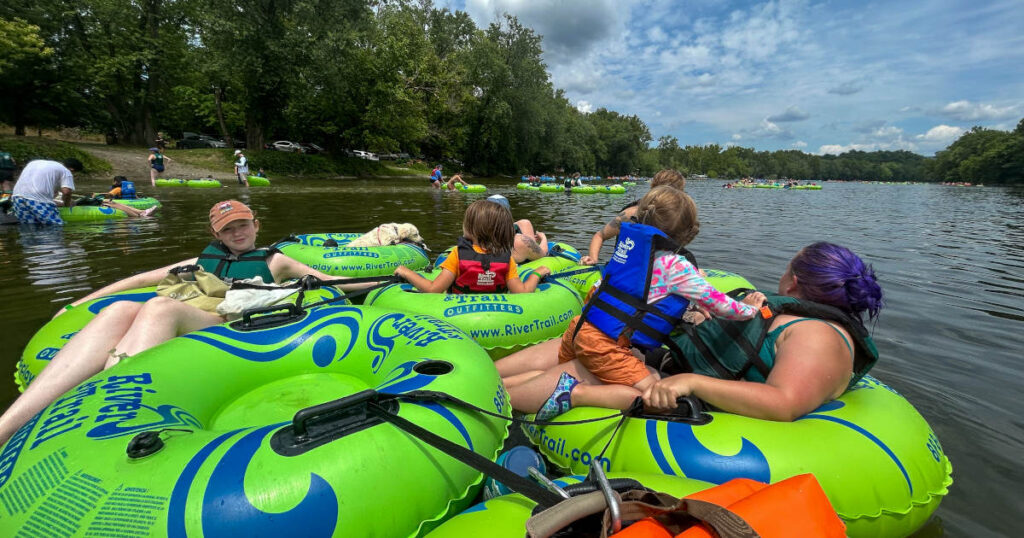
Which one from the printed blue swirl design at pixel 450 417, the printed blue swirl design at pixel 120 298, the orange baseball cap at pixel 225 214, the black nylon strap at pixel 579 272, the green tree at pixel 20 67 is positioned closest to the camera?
the printed blue swirl design at pixel 450 417

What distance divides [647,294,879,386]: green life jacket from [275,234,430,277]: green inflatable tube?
381 cm

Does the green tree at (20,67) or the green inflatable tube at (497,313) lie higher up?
the green tree at (20,67)

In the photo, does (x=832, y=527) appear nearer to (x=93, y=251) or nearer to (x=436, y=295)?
(x=436, y=295)

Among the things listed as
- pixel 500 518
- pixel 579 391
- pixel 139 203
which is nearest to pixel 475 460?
pixel 500 518

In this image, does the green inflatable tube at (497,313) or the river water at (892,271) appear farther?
the green inflatable tube at (497,313)

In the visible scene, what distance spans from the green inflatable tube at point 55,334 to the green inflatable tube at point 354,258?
1.98 m

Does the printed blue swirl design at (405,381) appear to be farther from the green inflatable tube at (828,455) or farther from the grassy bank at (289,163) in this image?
the grassy bank at (289,163)

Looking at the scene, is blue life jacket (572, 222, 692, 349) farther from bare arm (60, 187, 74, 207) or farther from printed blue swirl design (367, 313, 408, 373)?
bare arm (60, 187, 74, 207)

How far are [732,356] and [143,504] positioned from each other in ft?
8.74

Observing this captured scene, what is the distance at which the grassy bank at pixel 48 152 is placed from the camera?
1955 cm

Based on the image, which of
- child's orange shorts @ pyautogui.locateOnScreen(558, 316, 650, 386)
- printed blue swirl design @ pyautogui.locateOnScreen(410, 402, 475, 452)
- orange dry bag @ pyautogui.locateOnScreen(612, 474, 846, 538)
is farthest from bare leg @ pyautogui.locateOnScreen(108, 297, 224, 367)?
orange dry bag @ pyautogui.locateOnScreen(612, 474, 846, 538)

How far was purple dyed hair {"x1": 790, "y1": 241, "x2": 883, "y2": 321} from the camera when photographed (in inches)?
89.3

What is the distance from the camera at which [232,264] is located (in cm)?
380

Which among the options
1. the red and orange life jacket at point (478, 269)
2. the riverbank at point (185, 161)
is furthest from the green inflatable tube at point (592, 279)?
the riverbank at point (185, 161)
